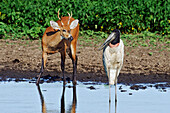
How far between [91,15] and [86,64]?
4222 mm

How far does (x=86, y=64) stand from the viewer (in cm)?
1495

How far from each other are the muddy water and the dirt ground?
52.3 inches

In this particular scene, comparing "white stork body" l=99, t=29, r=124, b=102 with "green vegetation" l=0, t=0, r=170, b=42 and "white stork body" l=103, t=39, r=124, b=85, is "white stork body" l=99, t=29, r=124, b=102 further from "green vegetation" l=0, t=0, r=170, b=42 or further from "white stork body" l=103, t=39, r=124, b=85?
"green vegetation" l=0, t=0, r=170, b=42

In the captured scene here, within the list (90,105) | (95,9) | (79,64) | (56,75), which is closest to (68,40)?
(56,75)

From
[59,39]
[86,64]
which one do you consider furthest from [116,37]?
[86,64]

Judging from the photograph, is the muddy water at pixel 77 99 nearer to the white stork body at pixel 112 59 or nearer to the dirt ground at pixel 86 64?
the white stork body at pixel 112 59

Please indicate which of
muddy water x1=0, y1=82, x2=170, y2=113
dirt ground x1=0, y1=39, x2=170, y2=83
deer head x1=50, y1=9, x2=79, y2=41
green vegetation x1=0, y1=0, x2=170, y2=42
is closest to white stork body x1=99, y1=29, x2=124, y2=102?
muddy water x1=0, y1=82, x2=170, y2=113

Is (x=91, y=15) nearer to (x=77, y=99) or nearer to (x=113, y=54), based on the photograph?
(x=113, y=54)

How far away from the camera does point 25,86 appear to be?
1180 centimetres

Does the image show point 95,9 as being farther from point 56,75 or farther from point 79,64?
point 56,75

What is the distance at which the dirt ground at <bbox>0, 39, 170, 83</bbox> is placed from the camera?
13493 mm

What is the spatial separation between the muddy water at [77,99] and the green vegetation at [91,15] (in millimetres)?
6699

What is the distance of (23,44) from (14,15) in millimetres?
1610

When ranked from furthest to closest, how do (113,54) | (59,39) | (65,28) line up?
(59,39)
(65,28)
(113,54)
